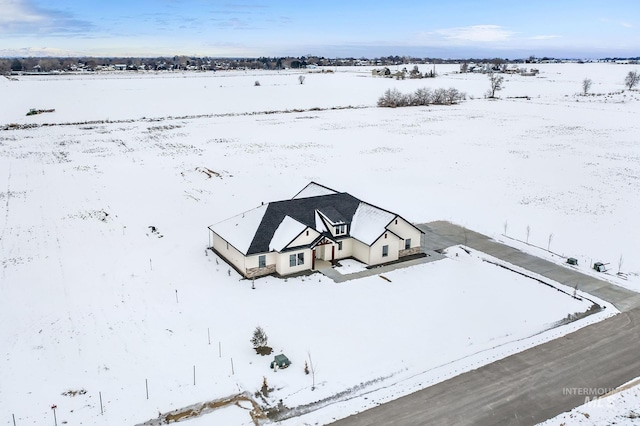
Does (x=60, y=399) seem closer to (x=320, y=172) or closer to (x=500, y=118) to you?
(x=320, y=172)

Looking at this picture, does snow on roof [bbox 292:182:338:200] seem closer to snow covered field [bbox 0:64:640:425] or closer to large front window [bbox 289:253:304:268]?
large front window [bbox 289:253:304:268]

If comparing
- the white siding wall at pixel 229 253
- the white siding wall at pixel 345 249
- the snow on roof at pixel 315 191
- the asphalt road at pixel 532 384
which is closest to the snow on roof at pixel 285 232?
the white siding wall at pixel 229 253

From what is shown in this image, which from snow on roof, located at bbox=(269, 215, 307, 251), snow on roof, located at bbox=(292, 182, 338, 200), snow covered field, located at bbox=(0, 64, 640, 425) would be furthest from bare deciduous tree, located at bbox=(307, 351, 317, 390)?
snow on roof, located at bbox=(292, 182, 338, 200)

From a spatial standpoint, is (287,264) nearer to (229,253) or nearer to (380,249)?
(229,253)

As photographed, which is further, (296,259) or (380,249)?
(380,249)

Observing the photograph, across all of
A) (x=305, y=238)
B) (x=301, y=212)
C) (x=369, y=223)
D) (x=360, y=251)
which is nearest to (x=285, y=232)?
(x=305, y=238)
